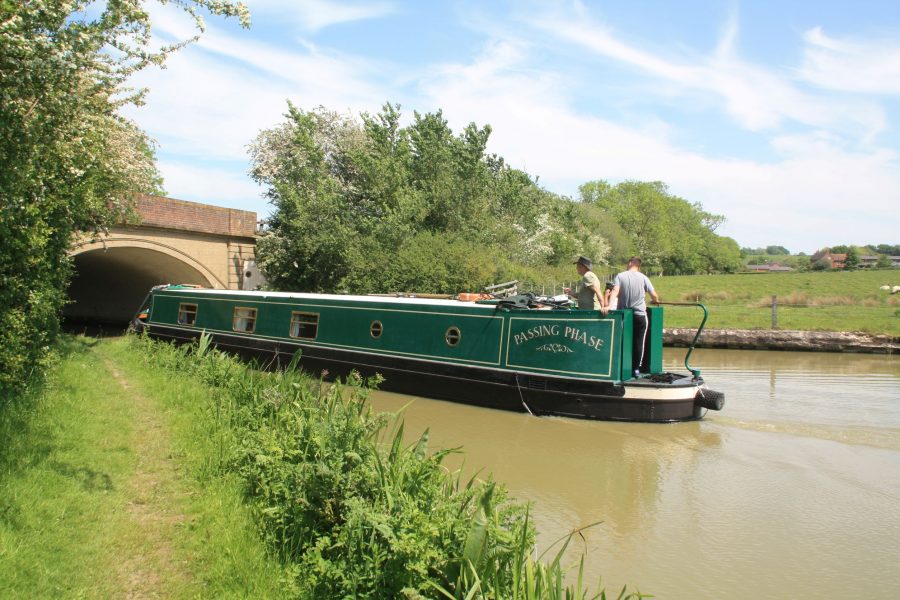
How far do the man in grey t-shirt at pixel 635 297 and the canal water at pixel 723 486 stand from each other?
1063mm

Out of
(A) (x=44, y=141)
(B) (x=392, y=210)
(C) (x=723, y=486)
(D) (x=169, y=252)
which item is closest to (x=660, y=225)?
(B) (x=392, y=210)

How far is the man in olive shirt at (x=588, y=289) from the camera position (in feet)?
28.9

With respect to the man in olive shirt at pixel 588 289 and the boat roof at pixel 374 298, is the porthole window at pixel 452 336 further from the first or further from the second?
the man in olive shirt at pixel 588 289

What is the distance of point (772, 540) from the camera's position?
16.8 feet

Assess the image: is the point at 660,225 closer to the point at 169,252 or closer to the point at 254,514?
the point at 169,252

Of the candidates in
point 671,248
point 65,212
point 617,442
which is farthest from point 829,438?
point 671,248

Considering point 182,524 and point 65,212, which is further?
point 65,212

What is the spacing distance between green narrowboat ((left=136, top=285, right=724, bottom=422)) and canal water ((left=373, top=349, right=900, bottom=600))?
0.98 ft

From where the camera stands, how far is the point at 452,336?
10156mm

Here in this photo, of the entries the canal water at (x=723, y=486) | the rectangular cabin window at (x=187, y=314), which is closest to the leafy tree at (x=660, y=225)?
the rectangular cabin window at (x=187, y=314)

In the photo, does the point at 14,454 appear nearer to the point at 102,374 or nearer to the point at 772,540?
the point at 102,374

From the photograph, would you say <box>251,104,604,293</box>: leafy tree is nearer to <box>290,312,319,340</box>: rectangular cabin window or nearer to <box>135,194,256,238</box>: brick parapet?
<box>135,194,256,238</box>: brick parapet

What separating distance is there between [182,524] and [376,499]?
4.70 ft

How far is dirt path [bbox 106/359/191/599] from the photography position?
3.56 m
